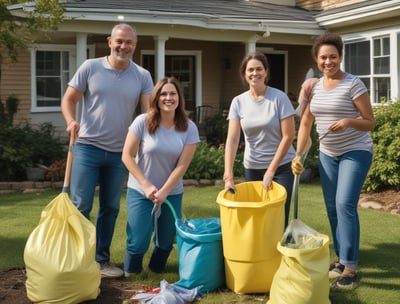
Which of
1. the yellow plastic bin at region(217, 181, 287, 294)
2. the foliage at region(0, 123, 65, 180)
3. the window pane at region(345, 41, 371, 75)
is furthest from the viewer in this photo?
the window pane at region(345, 41, 371, 75)

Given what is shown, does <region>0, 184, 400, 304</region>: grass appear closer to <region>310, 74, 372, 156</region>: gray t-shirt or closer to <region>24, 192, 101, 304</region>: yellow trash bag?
<region>24, 192, 101, 304</region>: yellow trash bag

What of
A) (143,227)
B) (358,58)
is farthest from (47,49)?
(143,227)

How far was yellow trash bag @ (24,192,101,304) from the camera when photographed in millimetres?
3783

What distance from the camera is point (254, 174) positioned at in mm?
4516

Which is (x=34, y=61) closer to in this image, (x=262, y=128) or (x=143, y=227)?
(x=143, y=227)

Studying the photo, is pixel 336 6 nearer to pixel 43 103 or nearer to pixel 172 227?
pixel 43 103

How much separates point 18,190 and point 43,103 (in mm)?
4392

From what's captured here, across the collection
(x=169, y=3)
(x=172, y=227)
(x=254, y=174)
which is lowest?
(x=172, y=227)

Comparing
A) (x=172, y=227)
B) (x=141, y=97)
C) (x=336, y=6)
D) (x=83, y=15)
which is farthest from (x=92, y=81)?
(x=336, y=6)

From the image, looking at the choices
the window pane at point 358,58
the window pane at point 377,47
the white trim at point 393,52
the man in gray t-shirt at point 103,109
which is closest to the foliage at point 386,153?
the white trim at point 393,52

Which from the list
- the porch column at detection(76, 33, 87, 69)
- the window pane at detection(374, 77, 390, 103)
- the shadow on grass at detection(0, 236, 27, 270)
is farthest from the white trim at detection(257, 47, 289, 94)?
the shadow on grass at detection(0, 236, 27, 270)

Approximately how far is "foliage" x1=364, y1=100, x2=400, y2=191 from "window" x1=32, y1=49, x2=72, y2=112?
7.44 meters

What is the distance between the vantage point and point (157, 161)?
4.31 meters

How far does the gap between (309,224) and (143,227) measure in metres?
2.74
